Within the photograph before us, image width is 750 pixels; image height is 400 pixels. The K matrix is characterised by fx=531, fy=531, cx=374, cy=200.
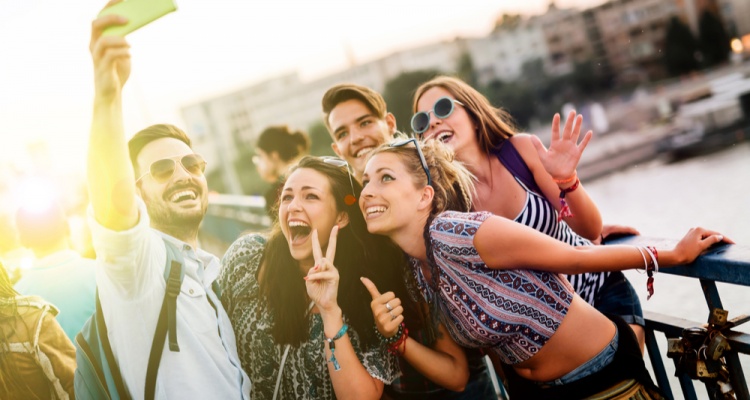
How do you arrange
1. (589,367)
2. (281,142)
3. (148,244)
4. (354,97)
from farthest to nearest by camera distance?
(281,142) → (354,97) → (589,367) → (148,244)

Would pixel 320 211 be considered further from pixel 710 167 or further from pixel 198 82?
pixel 710 167

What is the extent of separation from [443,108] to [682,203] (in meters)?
16.5

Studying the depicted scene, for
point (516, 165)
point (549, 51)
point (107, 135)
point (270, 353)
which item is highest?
point (549, 51)

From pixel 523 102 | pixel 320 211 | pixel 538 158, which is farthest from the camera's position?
pixel 523 102

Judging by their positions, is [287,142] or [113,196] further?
[287,142]

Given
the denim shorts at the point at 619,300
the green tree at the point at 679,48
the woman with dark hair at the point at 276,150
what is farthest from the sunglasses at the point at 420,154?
the green tree at the point at 679,48

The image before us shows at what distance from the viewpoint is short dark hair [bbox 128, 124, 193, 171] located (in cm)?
193

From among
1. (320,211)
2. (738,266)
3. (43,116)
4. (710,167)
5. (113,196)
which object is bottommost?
(710,167)

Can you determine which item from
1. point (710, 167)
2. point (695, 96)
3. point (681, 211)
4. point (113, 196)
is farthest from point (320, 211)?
point (695, 96)

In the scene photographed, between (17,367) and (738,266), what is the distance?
88.3 inches

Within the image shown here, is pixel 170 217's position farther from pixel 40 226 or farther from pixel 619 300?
pixel 619 300

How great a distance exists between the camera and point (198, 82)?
2.63 m

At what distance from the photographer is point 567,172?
2086 millimetres

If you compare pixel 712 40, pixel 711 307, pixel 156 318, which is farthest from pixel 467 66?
pixel 156 318
